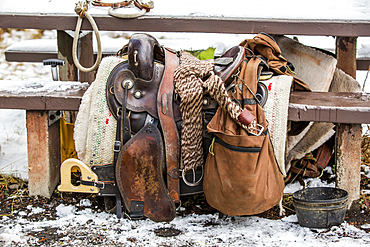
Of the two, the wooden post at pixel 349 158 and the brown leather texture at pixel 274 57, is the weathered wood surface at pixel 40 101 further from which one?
the wooden post at pixel 349 158

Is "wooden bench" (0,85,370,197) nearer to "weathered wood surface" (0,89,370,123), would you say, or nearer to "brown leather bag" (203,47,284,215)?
"weathered wood surface" (0,89,370,123)

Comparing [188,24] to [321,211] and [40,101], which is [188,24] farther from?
A: [321,211]

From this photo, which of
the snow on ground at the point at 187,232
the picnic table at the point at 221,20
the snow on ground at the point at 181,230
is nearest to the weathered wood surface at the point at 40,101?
the snow on ground at the point at 181,230

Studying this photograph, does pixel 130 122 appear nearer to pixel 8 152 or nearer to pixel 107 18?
pixel 107 18

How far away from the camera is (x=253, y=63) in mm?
2244

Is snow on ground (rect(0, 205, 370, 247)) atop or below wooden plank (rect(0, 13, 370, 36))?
below

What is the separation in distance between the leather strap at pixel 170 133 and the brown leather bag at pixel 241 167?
0.21 metres

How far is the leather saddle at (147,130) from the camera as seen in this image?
2.12m

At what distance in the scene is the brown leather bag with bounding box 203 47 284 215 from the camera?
1.89 m

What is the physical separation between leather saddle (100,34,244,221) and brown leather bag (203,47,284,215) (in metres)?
0.17

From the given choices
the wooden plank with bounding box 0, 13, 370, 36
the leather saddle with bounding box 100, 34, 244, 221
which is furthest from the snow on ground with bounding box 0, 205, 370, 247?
the wooden plank with bounding box 0, 13, 370, 36

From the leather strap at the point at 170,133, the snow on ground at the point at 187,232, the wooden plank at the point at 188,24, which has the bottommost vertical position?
A: the snow on ground at the point at 187,232

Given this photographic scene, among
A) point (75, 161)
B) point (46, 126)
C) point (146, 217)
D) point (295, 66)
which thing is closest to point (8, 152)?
point (46, 126)

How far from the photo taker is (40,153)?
2551 mm
